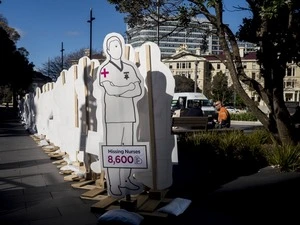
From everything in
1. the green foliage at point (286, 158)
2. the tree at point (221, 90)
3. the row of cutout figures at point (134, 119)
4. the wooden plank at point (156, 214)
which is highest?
the tree at point (221, 90)

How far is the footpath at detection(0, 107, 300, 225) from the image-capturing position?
17.2 ft

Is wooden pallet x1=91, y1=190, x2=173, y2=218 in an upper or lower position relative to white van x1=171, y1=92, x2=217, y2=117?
lower

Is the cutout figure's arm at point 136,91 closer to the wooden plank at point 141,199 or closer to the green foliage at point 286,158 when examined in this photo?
the wooden plank at point 141,199

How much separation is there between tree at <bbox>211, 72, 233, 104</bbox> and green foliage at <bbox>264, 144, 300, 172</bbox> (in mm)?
73592

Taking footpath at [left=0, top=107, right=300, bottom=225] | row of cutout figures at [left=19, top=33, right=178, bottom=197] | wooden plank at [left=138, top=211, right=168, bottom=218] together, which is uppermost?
row of cutout figures at [left=19, top=33, right=178, bottom=197]

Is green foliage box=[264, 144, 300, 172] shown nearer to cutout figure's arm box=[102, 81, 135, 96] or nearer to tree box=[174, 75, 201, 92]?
cutout figure's arm box=[102, 81, 135, 96]

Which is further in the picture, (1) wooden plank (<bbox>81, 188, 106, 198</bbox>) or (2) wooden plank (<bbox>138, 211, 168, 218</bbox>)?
(1) wooden plank (<bbox>81, 188, 106, 198</bbox>)

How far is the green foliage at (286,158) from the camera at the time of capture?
333 inches

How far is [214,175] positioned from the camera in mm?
8195

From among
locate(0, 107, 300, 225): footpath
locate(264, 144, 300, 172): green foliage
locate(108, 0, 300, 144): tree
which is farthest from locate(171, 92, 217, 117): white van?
locate(0, 107, 300, 225): footpath

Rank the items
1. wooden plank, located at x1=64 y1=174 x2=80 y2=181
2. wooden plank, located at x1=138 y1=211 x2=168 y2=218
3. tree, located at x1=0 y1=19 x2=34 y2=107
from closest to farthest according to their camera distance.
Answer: wooden plank, located at x1=138 y1=211 x2=168 y2=218, wooden plank, located at x1=64 y1=174 x2=80 y2=181, tree, located at x1=0 y1=19 x2=34 y2=107

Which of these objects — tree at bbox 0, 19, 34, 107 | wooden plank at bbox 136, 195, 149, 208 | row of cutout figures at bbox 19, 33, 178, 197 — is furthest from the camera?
tree at bbox 0, 19, 34, 107

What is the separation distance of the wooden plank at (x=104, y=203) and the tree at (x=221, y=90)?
7718 cm

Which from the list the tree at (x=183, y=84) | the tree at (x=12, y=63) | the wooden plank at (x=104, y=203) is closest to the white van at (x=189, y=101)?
the tree at (x=12, y=63)
